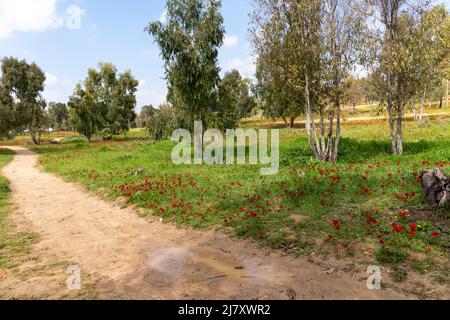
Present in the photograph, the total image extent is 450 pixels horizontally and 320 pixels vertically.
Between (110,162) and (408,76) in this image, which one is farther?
(110,162)

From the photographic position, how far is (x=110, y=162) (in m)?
23.0

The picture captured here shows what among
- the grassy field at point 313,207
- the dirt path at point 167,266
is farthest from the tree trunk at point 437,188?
the dirt path at point 167,266

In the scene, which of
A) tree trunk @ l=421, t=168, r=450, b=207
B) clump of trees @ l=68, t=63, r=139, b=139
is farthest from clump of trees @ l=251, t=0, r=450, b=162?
clump of trees @ l=68, t=63, r=139, b=139

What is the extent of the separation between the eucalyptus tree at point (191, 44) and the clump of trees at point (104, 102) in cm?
3723

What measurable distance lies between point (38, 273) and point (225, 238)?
4397 mm

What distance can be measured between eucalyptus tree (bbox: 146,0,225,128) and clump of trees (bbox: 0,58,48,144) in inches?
1094

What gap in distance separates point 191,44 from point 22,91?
37.8 meters

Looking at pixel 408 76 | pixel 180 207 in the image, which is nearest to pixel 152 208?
pixel 180 207

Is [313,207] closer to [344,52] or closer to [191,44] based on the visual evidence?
[344,52]

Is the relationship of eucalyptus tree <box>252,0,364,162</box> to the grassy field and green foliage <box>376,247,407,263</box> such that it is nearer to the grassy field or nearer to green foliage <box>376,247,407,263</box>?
the grassy field

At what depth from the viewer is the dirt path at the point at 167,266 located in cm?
548

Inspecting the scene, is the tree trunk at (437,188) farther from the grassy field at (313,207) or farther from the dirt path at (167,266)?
the dirt path at (167,266)
